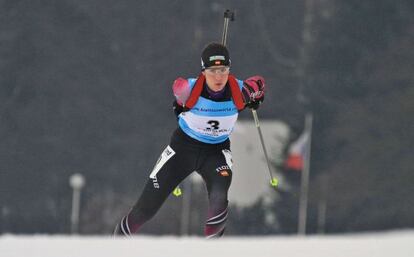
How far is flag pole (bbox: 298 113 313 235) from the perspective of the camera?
9641 millimetres

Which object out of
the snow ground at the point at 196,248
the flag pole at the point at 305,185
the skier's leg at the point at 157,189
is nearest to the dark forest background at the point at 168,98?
the flag pole at the point at 305,185

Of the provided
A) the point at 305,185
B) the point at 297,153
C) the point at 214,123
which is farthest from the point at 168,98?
the point at 214,123

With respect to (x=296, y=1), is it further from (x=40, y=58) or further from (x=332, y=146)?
(x=40, y=58)

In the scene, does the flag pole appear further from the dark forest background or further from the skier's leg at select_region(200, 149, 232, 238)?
the skier's leg at select_region(200, 149, 232, 238)

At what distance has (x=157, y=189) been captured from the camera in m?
5.55

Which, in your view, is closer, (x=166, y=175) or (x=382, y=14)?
(x=166, y=175)

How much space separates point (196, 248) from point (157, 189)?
7.47 feet

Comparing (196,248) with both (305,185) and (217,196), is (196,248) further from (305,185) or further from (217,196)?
(305,185)

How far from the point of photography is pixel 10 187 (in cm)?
946

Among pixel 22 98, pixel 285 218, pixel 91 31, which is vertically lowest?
pixel 285 218

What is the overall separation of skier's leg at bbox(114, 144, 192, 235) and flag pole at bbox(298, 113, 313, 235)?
425 centimetres

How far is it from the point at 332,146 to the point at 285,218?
1.04 m

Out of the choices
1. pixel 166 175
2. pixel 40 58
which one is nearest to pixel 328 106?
pixel 40 58

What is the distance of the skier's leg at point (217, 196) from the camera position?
5441 millimetres
